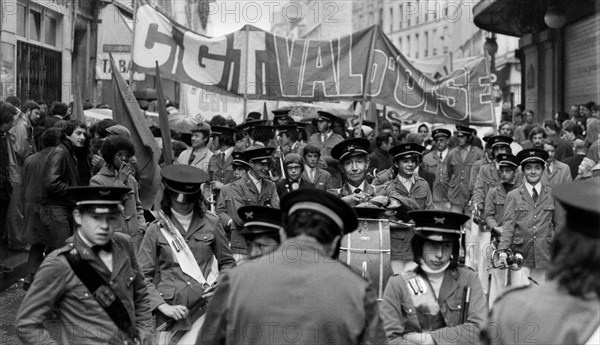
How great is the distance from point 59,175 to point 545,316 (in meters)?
7.42

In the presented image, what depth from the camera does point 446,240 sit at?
6.37 m

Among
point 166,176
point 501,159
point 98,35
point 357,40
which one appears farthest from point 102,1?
point 166,176

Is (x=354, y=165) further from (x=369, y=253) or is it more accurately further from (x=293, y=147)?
(x=293, y=147)

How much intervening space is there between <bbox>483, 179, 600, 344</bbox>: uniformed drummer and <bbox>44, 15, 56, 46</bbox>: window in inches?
936

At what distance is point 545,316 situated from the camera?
158 inches

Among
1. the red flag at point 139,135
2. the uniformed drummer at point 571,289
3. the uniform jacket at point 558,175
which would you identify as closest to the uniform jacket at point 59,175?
the red flag at point 139,135

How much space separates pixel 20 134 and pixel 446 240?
8.32m

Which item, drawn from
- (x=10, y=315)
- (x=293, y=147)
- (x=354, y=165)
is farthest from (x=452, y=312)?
(x=293, y=147)

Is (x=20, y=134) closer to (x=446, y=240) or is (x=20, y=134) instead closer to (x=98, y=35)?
(x=446, y=240)

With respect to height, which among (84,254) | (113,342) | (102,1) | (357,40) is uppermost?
(102,1)

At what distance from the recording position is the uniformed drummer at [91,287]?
5586 mm

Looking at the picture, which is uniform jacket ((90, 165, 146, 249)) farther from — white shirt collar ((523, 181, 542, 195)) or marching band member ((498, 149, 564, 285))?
white shirt collar ((523, 181, 542, 195))

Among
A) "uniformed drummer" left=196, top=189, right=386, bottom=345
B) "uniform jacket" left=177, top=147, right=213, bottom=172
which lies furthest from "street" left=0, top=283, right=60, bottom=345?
"uniformed drummer" left=196, top=189, right=386, bottom=345

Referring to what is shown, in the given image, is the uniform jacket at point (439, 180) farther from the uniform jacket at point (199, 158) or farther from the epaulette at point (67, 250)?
the epaulette at point (67, 250)
